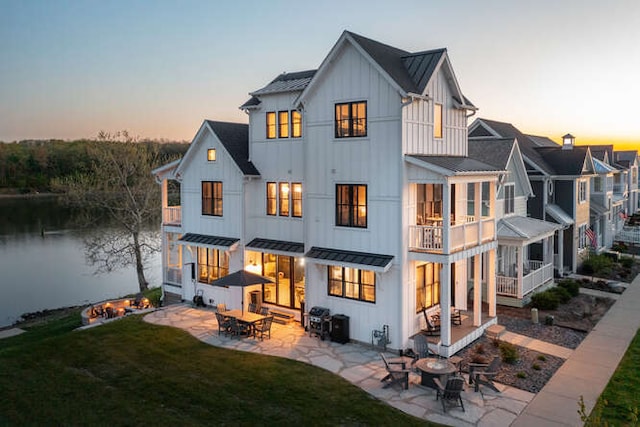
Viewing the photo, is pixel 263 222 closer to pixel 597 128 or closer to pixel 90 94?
pixel 90 94

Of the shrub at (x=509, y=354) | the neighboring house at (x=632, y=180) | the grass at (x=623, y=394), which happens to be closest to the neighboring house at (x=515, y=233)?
the grass at (x=623, y=394)

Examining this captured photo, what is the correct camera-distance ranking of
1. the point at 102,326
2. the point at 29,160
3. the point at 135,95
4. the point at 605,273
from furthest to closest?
the point at 29,160 < the point at 135,95 < the point at 605,273 < the point at 102,326

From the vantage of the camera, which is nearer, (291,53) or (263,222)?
(263,222)

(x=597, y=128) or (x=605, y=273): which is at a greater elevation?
(x=597, y=128)

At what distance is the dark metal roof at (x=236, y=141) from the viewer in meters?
18.0

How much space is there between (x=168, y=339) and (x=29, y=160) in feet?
250

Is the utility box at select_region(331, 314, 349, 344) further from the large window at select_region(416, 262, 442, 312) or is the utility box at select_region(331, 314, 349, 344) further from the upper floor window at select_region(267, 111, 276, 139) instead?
the upper floor window at select_region(267, 111, 276, 139)

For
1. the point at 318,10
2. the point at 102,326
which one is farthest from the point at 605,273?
the point at 102,326

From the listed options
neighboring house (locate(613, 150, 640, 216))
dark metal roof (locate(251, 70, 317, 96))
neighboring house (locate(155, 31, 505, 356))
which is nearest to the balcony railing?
neighboring house (locate(155, 31, 505, 356))

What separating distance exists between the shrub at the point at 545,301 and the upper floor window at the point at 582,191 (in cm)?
1027

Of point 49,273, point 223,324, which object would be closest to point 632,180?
point 223,324

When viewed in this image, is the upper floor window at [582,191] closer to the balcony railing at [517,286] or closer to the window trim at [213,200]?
the balcony railing at [517,286]

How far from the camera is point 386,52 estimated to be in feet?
49.7

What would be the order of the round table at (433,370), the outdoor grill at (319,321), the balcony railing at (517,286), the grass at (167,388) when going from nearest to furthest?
the grass at (167,388) → the round table at (433,370) → the outdoor grill at (319,321) → the balcony railing at (517,286)
